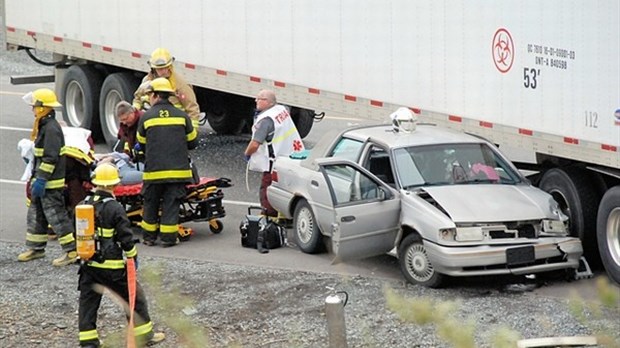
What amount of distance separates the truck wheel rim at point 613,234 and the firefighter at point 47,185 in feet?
16.5

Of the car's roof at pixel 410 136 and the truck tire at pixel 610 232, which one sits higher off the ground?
the car's roof at pixel 410 136

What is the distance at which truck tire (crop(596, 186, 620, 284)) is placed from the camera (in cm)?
1098

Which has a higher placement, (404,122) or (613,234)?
(404,122)

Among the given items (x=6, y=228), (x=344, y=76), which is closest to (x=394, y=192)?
(x=344, y=76)

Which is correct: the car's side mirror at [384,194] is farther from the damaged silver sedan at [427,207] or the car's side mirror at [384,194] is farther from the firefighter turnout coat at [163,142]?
the firefighter turnout coat at [163,142]

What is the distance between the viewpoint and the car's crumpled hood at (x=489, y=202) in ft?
35.5

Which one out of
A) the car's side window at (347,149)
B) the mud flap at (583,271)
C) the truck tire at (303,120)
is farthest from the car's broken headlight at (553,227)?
the truck tire at (303,120)

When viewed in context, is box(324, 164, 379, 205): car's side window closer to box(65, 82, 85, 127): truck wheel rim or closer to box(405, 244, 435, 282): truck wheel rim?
box(405, 244, 435, 282): truck wheel rim

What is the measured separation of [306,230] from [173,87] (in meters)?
2.55

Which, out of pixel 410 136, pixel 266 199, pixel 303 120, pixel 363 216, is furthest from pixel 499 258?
pixel 303 120

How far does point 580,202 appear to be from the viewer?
11.5m

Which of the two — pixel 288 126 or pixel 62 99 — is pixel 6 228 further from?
pixel 62 99

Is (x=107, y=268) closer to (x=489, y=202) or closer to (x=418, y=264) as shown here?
(x=418, y=264)

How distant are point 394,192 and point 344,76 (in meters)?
3.70
